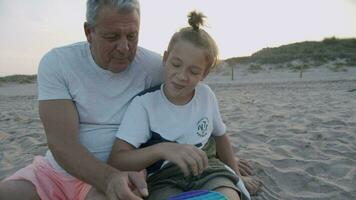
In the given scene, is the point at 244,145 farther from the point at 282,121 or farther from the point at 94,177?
the point at 94,177

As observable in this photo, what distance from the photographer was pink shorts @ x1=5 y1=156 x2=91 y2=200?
2447 mm

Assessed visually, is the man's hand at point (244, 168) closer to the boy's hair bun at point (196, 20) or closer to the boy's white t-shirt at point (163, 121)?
the boy's white t-shirt at point (163, 121)

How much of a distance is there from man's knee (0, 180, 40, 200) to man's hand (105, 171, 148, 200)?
2.29 feet

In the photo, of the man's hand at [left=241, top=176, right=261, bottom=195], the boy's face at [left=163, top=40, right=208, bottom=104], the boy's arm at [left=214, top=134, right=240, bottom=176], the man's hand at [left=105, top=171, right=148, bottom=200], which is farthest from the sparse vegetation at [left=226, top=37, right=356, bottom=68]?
the man's hand at [left=105, top=171, right=148, bottom=200]

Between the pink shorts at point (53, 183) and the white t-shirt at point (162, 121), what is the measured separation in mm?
446

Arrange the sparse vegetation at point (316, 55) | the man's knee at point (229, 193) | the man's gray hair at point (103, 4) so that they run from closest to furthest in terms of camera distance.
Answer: the man's knee at point (229, 193) → the man's gray hair at point (103, 4) → the sparse vegetation at point (316, 55)

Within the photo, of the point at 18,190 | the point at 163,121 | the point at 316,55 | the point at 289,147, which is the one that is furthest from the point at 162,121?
the point at 316,55

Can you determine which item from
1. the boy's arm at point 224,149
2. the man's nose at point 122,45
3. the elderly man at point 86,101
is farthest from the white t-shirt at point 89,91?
the boy's arm at point 224,149

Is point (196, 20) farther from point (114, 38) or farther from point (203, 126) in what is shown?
point (203, 126)

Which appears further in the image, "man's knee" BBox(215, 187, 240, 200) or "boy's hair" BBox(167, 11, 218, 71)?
"boy's hair" BBox(167, 11, 218, 71)

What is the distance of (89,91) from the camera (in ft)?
8.00

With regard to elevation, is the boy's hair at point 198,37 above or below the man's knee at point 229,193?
above

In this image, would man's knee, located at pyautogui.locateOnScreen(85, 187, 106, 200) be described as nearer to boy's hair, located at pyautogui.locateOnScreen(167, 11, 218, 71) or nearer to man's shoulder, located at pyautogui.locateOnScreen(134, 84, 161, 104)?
man's shoulder, located at pyautogui.locateOnScreen(134, 84, 161, 104)

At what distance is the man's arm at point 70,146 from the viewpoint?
2201 millimetres
